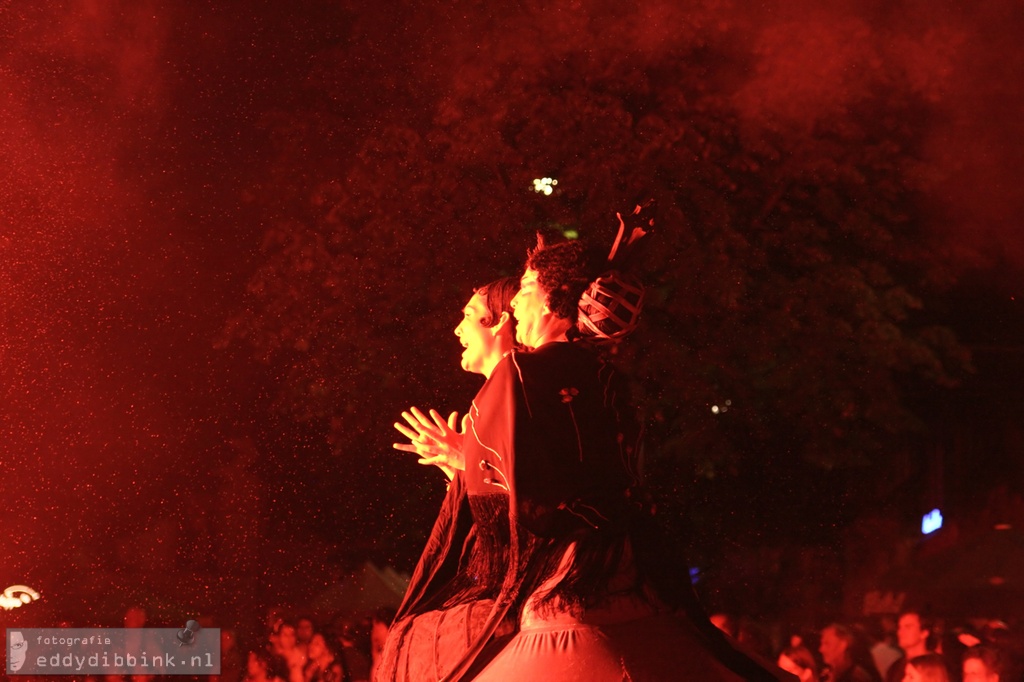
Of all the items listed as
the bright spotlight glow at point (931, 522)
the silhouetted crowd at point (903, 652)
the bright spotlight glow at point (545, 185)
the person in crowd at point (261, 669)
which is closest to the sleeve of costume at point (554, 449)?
the silhouetted crowd at point (903, 652)

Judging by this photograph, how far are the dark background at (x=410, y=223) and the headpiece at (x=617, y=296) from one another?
8.75ft

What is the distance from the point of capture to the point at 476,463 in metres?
2.97

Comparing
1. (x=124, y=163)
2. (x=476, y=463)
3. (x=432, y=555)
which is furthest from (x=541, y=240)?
(x=124, y=163)

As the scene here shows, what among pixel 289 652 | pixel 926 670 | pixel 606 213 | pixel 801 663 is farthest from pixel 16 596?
pixel 926 670

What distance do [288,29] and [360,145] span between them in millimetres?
657

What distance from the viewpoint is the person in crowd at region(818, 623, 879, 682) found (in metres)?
5.20

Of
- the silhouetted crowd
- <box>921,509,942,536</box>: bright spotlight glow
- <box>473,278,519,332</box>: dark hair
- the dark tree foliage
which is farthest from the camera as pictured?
<box>921,509,942,536</box>: bright spotlight glow

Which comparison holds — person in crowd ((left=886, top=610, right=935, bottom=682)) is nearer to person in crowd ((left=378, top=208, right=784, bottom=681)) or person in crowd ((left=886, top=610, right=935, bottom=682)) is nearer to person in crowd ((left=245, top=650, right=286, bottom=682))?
person in crowd ((left=378, top=208, right=784, bottom=681))

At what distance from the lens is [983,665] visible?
183 inches

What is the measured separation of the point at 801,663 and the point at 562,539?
9.05ft

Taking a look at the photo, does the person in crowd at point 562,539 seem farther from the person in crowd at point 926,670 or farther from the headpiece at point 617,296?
the person in crowd at point 926,670

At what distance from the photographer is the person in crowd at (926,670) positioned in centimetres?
453

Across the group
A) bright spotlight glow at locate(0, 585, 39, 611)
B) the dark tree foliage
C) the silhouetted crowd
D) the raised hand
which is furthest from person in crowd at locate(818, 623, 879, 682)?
bright spotlight glow at locate(0, 585, 39, 611)

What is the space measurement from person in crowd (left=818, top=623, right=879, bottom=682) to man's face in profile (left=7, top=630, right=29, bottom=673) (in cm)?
380
